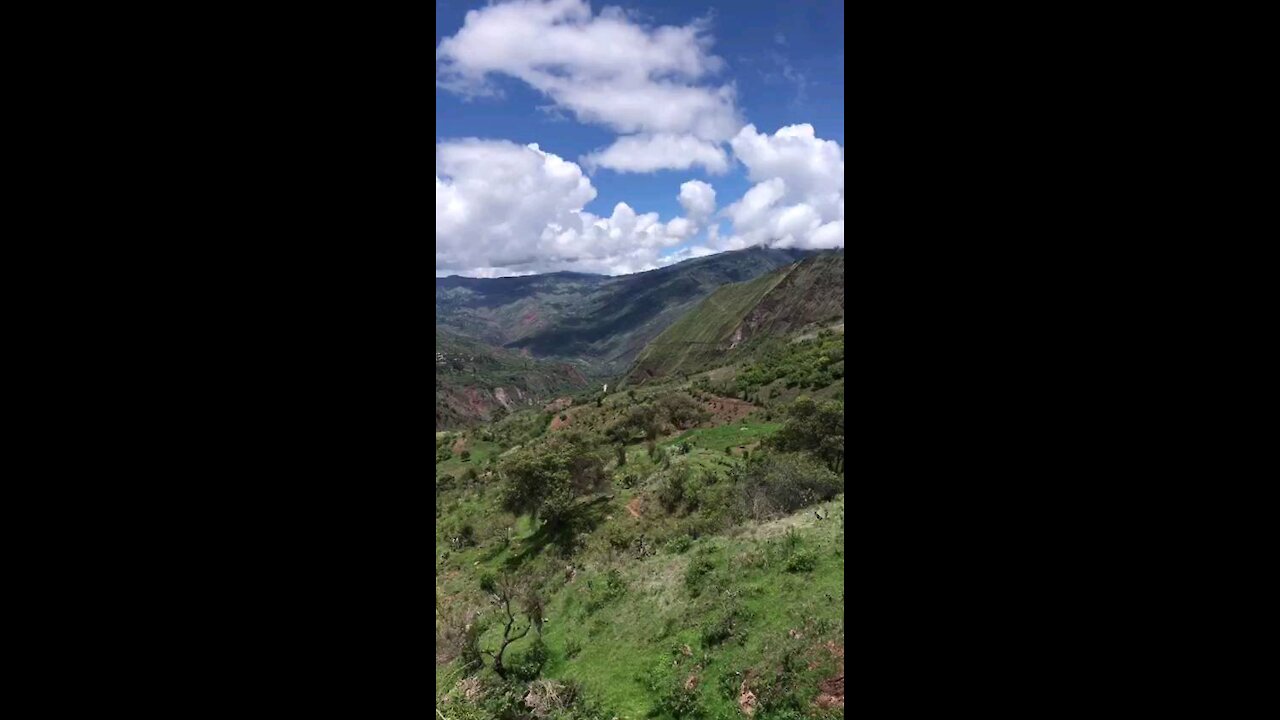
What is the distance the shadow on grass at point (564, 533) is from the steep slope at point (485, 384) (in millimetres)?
48463

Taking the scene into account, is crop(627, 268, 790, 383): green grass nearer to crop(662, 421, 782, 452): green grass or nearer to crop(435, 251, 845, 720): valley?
crop(662, 421, 782, 452): green grass

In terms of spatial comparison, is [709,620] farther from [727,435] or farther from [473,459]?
[473,459]

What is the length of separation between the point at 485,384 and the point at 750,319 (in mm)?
37521

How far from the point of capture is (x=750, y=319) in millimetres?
84688

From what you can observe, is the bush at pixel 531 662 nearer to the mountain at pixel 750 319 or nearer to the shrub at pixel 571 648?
the shrub at pixel 571 648

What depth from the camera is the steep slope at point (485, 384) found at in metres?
73.8
